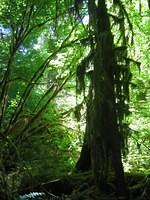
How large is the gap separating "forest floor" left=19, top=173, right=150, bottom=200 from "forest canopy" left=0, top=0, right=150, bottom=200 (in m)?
0.09

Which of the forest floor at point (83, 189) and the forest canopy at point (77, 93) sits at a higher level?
the forest canopy at point (77, 93)

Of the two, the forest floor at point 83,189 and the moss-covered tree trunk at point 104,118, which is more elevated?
the moss-covered tree trunk at point 104,118

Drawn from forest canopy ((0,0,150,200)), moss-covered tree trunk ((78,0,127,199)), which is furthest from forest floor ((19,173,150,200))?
moss-covered tree trunk ((78,0,127,199))

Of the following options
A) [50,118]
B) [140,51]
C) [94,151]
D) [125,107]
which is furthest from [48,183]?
[140,51]

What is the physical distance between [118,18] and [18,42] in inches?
179

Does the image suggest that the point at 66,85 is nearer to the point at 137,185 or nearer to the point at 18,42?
the point at 18,42

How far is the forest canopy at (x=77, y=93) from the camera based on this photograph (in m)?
6.74

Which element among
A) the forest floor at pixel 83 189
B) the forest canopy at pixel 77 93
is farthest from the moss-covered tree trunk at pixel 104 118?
the forest floor at pixel 83 189

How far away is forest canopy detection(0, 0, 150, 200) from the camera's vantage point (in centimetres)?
674

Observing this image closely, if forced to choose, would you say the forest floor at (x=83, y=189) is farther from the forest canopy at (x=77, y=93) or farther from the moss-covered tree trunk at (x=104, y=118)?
the moss-covered tree trunk at (x=104, y=118)

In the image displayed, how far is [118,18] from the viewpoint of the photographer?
7238mm

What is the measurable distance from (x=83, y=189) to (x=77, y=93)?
1826mm

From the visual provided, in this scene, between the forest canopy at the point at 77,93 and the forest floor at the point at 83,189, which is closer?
the forest canopy at the point at 77,93

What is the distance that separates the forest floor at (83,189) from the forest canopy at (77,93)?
0.09 metres
